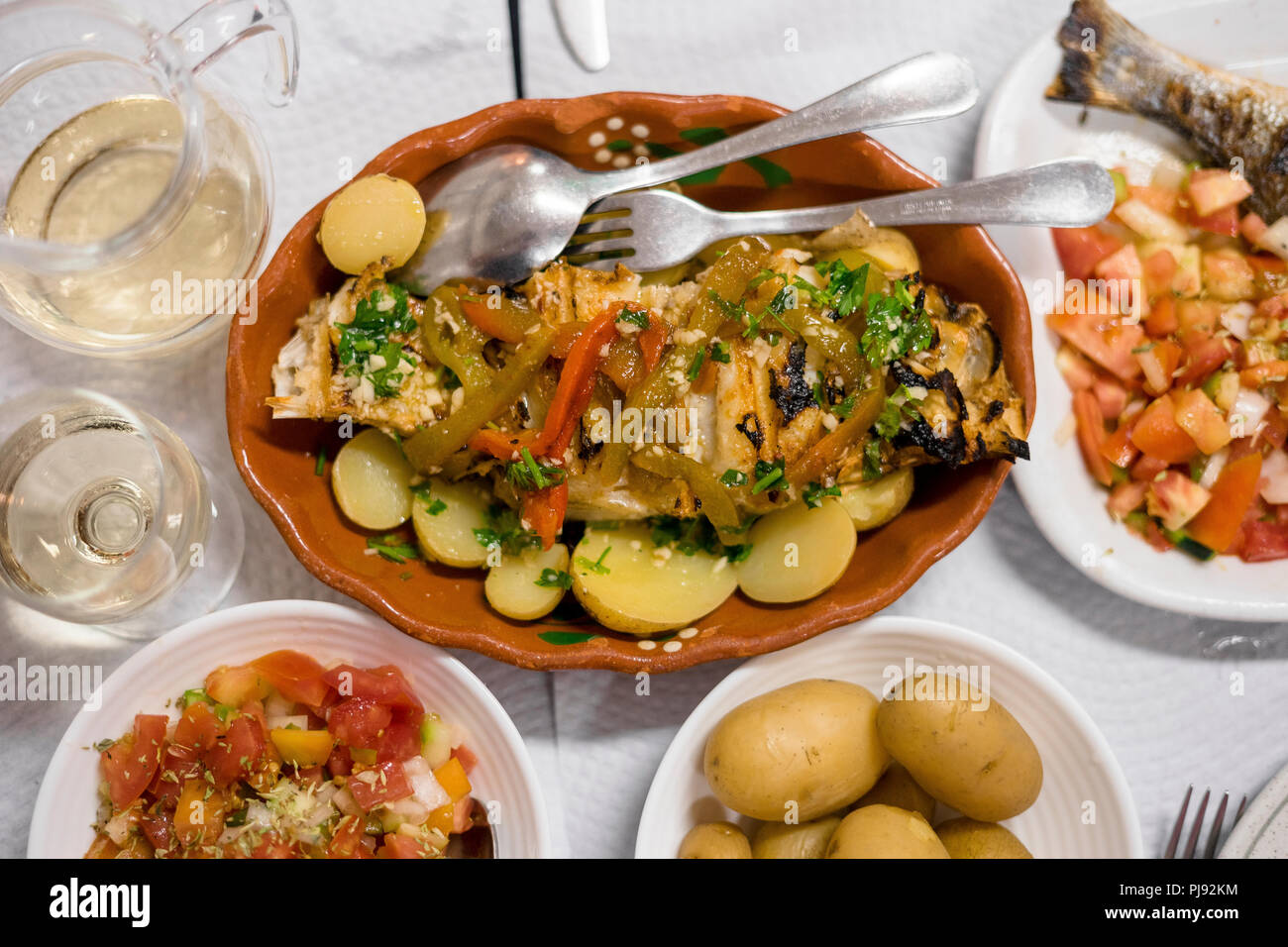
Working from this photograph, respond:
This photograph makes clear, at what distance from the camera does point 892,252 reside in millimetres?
2377

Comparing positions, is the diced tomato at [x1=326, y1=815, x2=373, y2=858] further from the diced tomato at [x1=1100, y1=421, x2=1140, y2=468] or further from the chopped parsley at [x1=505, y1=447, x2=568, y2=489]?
the diced tomato at [x1=1100, y1=421, x2=1140, y2=468]

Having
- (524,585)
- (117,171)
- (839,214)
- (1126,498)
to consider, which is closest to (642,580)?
(524,585)

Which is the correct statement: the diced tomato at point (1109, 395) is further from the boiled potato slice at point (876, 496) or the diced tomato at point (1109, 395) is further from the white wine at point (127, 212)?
the white wine at point (127, 212)

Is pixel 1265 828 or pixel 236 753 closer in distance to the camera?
pixel 236 753

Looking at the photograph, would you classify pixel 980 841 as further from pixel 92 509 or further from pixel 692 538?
pixel 92 509

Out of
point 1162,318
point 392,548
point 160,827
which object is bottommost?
point 160,827

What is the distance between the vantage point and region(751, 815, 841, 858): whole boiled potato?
238cm

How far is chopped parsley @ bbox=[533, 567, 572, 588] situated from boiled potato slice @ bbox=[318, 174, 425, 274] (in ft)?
2.56

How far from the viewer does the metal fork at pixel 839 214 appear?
93.3 inches

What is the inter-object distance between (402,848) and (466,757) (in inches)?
9.6
